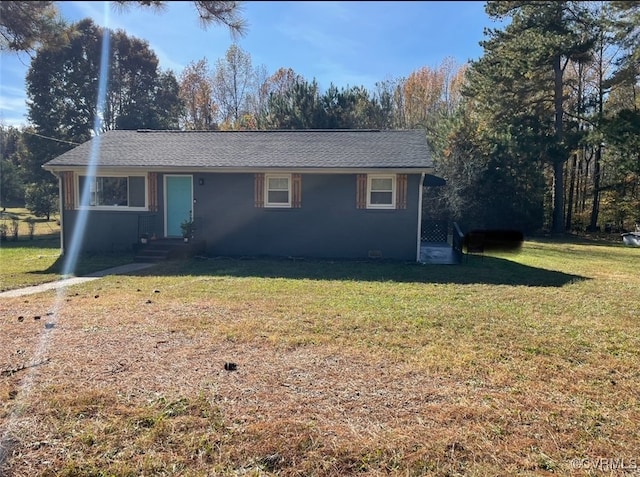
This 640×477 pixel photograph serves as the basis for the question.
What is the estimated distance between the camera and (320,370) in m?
3.87

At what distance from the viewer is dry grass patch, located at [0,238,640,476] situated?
103 inches

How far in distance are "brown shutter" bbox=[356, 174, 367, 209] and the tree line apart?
9480 millimetres

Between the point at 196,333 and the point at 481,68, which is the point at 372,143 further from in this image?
the point at 481,68

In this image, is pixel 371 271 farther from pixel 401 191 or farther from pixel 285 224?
pixel 285 224

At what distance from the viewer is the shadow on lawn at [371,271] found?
29.7 ft

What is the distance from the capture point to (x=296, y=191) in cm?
1194

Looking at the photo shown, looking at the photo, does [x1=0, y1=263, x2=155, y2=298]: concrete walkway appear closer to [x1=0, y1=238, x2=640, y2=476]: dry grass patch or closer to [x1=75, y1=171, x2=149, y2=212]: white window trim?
[x1=0, y1=238, x2=640, y2=476]: dry grass patch

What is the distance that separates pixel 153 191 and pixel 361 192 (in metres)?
5.93

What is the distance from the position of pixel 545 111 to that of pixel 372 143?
13976 mm

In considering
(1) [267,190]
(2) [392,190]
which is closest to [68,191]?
(1) [267,190]

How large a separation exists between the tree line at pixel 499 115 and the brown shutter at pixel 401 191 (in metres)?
9.23

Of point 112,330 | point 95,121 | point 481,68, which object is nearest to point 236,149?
point 112,330

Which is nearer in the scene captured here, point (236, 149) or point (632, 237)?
point (236, 149)

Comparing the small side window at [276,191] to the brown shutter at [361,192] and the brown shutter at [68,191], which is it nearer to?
the brown shutter at [361,192]
